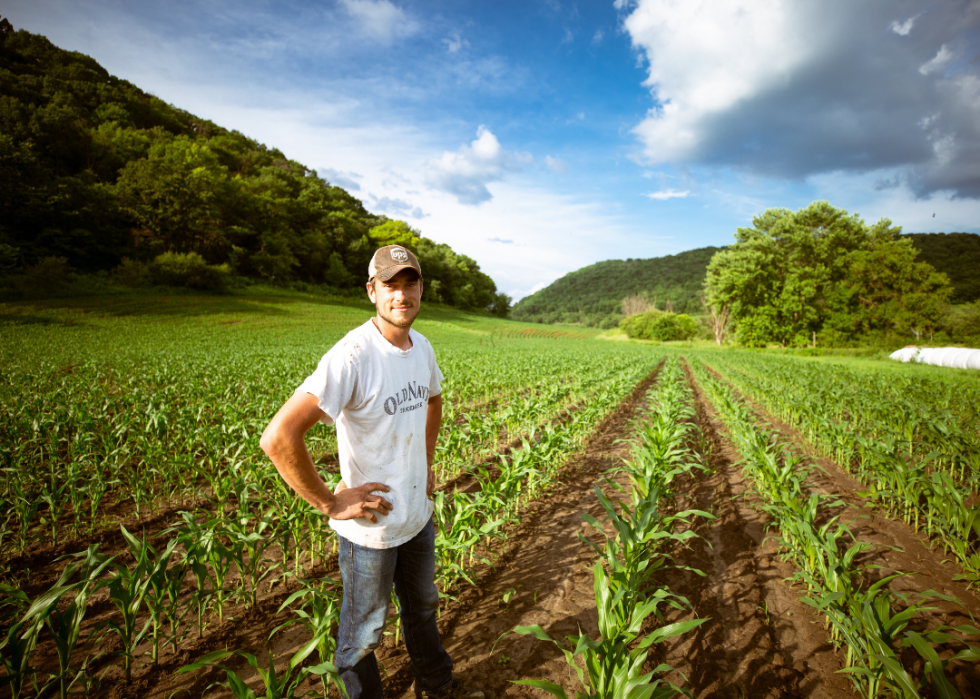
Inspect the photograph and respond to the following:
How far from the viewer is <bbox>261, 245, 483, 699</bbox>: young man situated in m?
1.53

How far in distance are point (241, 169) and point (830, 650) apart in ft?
257

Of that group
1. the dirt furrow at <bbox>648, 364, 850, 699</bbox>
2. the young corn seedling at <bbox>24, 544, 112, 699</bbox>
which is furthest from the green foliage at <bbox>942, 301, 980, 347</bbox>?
the young corn seedling at <bbox>24, 544, 112, 699</bbox>

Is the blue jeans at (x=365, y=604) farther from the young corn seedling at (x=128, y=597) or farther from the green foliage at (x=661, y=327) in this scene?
the green foliage at (x=661, y=327)

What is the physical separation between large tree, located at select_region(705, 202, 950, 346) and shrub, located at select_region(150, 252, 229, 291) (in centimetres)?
4791

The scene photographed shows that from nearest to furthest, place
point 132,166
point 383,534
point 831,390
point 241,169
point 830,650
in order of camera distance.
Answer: point 383,534, point 830,650, point 831,390, point 132,166, point 241,169

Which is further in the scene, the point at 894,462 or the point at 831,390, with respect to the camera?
the point at 831,390

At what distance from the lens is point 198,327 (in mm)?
23188

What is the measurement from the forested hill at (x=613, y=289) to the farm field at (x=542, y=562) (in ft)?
284

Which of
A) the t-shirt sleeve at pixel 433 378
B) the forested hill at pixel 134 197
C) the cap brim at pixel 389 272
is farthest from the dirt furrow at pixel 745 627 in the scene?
the forested hill at pixel 134 197

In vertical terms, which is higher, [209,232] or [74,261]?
[209,232]

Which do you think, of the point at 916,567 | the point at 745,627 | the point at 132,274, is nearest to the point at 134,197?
the point at 132,274

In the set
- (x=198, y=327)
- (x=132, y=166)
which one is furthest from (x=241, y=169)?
(x=198, y=327)

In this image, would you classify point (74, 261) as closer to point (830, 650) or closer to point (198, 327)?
point (198, 327)

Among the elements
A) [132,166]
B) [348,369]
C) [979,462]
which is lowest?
[979,462]
